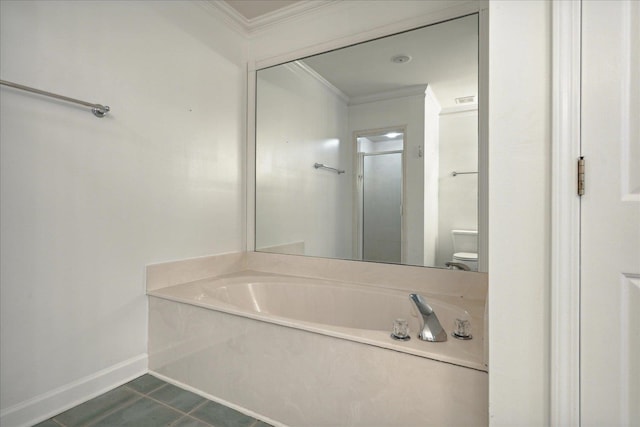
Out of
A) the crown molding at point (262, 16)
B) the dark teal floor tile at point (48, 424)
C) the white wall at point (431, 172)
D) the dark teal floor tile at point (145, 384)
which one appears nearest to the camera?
the dark teal floor tile at point (48, 424)

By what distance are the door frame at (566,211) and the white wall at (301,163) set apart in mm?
1590

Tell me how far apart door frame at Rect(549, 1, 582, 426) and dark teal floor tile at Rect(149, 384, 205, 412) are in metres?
1.52

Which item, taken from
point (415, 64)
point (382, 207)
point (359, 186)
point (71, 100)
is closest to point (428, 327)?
point (382, 207)

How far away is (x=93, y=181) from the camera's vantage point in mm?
1610

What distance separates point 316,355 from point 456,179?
1260 mm

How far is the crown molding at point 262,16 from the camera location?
222cm

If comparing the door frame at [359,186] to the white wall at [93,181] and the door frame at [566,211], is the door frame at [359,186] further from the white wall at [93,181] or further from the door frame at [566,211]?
the door frame at [566,211]

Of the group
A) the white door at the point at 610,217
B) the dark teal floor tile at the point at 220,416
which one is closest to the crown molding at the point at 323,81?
the white door at the point at 610,217

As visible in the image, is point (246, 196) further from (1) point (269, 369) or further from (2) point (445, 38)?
(2) point (445, 38)

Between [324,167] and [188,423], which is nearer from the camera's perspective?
[188,423]

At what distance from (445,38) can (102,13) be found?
1.87 meters

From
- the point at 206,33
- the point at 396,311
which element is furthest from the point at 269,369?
the point at 206,33

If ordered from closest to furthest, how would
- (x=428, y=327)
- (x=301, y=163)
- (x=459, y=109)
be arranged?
(x=428, y=327)
(x=459, y=109)
(x=301, y=163)

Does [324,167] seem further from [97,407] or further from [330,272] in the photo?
[97,407]
